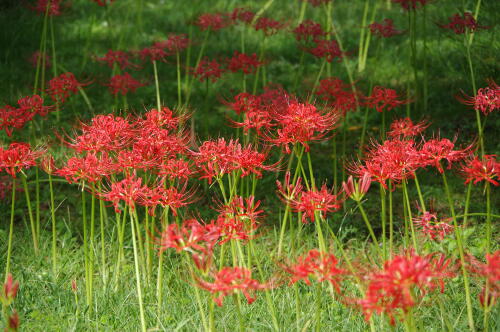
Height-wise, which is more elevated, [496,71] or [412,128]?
[412,128]

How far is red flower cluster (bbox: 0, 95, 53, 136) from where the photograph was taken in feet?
9.92

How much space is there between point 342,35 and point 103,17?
3.27 m

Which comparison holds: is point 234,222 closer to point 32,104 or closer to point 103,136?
point 103,136

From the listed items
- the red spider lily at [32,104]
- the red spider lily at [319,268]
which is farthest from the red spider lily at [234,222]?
the red spider lily at [32,104]

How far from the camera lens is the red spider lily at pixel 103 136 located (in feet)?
8.30

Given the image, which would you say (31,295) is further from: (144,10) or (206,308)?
(144,10)

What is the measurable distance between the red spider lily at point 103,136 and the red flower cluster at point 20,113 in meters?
0.52

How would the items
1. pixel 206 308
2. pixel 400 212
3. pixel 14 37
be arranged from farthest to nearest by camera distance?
pixel 14 37
pixel 400 212
pixel 206 308

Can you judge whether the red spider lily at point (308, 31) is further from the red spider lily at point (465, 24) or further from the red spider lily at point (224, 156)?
the red spider lily at point (224, 156)

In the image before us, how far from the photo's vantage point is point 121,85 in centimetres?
445

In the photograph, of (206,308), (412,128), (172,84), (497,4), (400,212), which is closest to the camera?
(206,308)

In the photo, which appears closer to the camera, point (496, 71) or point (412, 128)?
point (412, 128)

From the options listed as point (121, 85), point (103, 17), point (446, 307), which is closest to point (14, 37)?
point (103, 17)

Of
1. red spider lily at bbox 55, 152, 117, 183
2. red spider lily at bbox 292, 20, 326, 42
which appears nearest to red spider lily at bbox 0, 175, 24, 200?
red spider lily at bbox 55, 152, 117, 183
